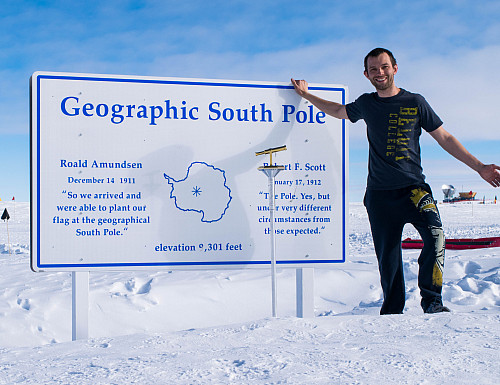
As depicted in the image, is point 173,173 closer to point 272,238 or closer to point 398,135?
point 272,238

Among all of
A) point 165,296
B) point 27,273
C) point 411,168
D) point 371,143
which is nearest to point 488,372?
point 411,168

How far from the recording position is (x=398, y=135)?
3.15 meters

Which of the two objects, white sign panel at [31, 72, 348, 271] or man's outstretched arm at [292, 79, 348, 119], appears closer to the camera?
white sign panel at [31, 72, 348, 271]

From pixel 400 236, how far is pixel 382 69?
46.3 inches

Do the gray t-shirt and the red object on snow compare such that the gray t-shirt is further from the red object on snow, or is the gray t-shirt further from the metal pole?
the red object on snow

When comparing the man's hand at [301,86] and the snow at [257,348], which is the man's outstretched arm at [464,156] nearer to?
the snow at [257,348]

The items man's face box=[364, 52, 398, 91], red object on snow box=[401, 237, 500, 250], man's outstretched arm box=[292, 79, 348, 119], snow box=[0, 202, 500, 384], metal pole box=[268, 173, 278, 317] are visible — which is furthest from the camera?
red object on snow box=[401, 237, 500, 250]

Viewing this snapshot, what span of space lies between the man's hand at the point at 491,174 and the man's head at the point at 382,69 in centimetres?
81

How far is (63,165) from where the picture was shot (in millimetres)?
3393

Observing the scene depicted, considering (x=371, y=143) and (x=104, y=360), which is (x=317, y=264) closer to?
(x=371, y=143)

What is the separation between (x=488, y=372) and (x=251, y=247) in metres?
2.02

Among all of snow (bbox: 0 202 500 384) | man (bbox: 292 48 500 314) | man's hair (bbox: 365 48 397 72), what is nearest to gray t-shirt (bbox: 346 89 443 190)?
man (bbox: 292 48 500 314)

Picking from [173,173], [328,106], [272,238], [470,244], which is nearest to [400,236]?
[272,238]

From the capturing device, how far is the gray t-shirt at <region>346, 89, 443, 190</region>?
10.3ft
